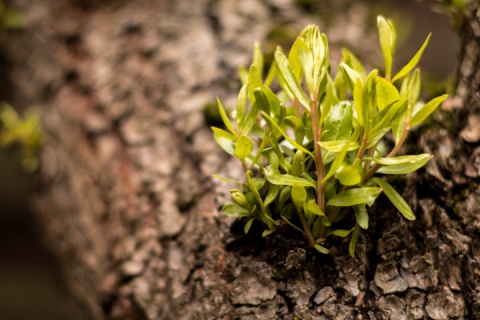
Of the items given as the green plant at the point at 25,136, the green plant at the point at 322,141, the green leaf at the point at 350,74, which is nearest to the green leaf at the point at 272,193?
the green plant at the point at 322,141

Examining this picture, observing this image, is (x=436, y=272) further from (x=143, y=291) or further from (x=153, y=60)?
(x=153, y=60)

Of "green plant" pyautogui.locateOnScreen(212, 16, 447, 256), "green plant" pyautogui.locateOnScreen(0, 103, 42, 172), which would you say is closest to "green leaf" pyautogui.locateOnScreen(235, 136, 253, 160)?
"green plant" pyautogui.locateOnScreen(212, 16, 447, 256)

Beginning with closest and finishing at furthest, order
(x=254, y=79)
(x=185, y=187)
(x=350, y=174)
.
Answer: (x=350, y=174), (x=254, y=79), (x=185, y=187)

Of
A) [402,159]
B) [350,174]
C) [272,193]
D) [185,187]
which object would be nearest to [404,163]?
[402,159]

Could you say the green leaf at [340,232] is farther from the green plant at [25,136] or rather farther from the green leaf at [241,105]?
the green plant at [25,136]

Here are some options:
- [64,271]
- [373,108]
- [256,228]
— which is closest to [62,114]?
[64,271]

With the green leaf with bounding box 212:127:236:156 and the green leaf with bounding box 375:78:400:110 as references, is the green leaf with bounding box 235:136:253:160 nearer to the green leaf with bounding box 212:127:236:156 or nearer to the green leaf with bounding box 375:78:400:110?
the green leaf with bounding box 212:127:236:156

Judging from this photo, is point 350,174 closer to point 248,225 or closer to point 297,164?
point 297,164
